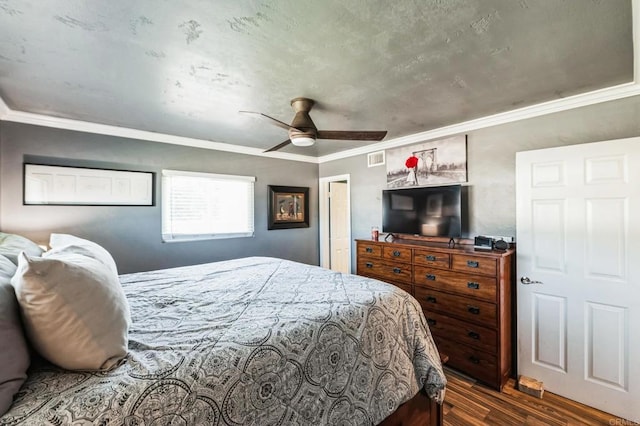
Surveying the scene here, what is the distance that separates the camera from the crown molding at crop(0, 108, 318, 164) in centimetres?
269

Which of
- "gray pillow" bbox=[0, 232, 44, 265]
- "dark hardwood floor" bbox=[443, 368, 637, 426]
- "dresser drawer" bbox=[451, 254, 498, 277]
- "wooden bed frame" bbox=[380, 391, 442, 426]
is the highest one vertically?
"gray pillow" bbox=[0, 232, 44, 265]

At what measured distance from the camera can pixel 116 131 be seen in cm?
313

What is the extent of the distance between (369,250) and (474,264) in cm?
123

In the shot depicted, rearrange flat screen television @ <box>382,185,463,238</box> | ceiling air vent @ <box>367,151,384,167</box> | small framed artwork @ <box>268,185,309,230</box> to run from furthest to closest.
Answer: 1. small framed artwork @ <box>268,185,309,230</box>
2. ceiling air vent @ <box>367,151,384,167</box>
3. flat screen television @ <box>382,185,463,238</box>

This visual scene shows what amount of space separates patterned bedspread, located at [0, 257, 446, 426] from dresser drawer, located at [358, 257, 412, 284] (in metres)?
1.19

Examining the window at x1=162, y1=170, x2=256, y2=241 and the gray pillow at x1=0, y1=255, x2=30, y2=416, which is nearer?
the gray pillow at x1=0, y1=255, x2=30, y2=416

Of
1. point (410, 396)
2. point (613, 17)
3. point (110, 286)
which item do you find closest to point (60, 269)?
point (110, 286)

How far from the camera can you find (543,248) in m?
2.38

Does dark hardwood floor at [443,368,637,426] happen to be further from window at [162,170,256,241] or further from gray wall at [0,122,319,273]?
window at [162,170,256,241]

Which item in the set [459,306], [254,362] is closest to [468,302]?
[459,306]

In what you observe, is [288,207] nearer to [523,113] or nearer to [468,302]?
[468,302]

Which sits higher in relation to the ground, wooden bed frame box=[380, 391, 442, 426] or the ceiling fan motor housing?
the ceiling fan motor housing

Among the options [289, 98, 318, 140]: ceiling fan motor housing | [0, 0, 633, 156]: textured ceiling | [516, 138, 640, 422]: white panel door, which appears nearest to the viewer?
[0, 0, 633, 156]: textured ceiling

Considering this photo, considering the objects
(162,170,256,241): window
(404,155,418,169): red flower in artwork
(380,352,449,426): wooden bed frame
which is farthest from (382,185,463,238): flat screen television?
(162,170,256,241): window
